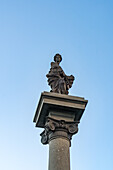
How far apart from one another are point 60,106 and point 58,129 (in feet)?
2.76

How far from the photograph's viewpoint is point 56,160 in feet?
35.0

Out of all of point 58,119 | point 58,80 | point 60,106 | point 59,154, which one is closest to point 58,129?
point 58,119

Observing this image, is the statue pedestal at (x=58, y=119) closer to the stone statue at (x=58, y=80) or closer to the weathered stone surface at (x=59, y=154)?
the weathered stone surface at (x=59, y=154)

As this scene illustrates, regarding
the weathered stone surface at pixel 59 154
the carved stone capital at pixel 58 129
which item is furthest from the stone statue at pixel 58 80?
the weathered stone surface at pixel 59 154

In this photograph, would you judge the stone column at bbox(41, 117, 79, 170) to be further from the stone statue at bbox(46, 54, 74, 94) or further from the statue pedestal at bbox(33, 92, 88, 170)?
the stone statue at bbox(46, 54, 74, 94)

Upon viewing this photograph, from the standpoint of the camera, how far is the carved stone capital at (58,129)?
11438 millimetres

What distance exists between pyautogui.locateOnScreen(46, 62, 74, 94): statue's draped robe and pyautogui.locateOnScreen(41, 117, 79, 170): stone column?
153cm

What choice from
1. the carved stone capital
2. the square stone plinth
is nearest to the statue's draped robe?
the square stone plinth

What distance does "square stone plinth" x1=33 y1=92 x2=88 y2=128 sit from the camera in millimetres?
11805

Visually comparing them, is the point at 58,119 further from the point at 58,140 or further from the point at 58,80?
the point at 58,80

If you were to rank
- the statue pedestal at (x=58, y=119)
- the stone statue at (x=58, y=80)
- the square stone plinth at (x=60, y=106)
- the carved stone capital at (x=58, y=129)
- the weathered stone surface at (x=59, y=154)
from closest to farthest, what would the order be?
the weathered stone surface at (x=59, y=154)
the statue pedestal at (x=58, y=119)
the carved stone capital at (x=58, y=129)
the square stone plinth at (x=60, y=106)
the stone statue at (x=58, y=80)

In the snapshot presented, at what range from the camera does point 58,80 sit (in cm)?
1318

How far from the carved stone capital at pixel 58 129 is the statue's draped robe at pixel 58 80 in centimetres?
145

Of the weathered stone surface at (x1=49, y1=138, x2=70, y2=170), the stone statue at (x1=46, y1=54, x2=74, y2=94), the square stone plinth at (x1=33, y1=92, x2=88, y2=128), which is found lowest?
the weathered stone surface at (x1=49, y1=138, x2=70, y2=170)
